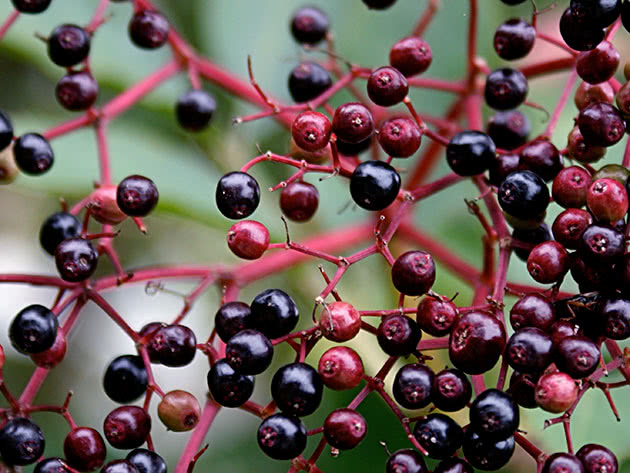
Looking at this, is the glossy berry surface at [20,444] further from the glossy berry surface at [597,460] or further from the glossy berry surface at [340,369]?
the glossy berry surface at [597,460]

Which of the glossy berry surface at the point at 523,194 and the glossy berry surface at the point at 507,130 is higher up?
the glossy berry surface at the point at 507,130

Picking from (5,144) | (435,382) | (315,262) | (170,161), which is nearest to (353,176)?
(435,382)

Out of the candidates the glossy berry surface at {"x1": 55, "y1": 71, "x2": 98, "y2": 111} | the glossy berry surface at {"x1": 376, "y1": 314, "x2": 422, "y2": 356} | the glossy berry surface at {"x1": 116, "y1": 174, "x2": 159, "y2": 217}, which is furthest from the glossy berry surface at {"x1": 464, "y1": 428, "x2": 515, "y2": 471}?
the glossy berry surface at {"x1": 55, "y1": 71, "x2": 98, "y2": 111}

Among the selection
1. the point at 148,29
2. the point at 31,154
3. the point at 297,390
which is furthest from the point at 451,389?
the point at 148,29

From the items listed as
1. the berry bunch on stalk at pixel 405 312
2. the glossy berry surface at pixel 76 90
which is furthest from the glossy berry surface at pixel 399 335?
the glossy berry surface at pixel 76 90

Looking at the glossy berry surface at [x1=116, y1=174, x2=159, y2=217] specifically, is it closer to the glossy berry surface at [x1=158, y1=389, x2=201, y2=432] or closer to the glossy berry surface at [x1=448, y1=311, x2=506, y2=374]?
the glossy berry surface at [x1=158, y1=389, x2=201, y2=432]

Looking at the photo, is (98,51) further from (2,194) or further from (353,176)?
(353,176)
